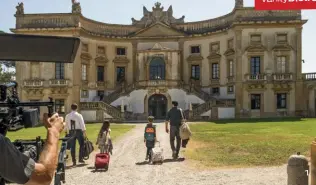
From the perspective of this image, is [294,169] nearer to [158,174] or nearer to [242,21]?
[158,174]

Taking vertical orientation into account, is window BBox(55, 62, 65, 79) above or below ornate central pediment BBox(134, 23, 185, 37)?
below

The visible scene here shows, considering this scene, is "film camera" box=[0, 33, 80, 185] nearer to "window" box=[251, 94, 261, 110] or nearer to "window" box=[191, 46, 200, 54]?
"window" box=[251, 94, 261, 110]

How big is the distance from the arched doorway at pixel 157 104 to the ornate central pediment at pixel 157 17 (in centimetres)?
1028

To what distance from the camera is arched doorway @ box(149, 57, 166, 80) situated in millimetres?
42688

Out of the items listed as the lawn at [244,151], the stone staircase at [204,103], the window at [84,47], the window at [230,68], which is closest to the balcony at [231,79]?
the window at [230,68]

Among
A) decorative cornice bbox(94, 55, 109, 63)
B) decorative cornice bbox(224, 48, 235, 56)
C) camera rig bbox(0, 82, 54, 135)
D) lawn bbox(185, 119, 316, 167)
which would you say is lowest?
lawn bbox(185, 119, 316, 167)

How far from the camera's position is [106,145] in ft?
38.8

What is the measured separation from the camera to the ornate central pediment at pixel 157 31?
44.1 m

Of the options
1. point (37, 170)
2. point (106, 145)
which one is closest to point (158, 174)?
point (106, 145)

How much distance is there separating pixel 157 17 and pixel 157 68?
294 inches

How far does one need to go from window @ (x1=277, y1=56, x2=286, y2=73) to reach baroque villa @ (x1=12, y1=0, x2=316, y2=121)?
0.10 metres

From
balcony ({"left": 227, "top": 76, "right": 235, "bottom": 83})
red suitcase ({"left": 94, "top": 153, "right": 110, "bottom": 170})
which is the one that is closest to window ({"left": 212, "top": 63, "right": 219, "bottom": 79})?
balcony ({"left": 227, "top": 76, "right": 235, "bottom": 83})

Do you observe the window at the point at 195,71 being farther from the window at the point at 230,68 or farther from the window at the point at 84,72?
the window at the point at 84,72

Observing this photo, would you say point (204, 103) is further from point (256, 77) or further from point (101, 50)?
point (101, 50)
